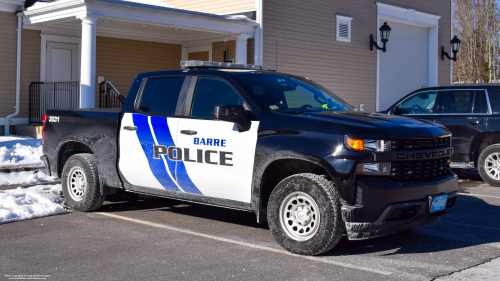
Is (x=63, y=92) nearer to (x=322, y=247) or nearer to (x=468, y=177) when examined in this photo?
(x=468, y=177)

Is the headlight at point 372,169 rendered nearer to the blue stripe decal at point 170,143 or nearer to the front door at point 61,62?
the blue stripe decal at point 170,143

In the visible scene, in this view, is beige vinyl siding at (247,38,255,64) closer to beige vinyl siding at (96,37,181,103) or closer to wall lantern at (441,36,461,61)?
beige vinyl siding at (96,37,181,103)

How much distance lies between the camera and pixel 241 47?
1627 cm

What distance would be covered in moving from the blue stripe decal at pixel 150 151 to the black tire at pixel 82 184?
1.05m

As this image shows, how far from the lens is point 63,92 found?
15.7 metres

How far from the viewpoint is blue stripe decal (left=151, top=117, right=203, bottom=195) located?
6152 millimetres

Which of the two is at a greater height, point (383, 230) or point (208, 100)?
point (208, 100)

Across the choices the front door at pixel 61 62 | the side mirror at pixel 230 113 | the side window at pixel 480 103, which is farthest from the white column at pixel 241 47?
the side mirror at pixel 230 113

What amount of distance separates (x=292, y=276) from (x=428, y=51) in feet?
68.8

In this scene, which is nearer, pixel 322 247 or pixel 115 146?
pixel 322 247

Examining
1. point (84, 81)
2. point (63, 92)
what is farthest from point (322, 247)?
point (63, 92)

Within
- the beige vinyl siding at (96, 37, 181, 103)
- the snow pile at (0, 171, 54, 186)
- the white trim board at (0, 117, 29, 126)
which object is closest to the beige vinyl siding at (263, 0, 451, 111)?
the beige vinyl siding at (96, 37, 181, 103)

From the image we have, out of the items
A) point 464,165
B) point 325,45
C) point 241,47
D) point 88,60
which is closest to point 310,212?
point 464,165

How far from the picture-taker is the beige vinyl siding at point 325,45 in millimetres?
17469
